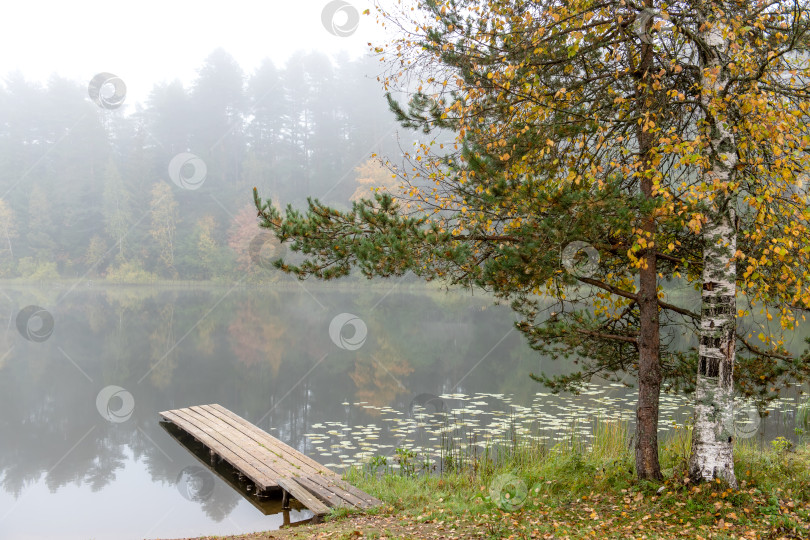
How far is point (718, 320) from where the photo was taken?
5184mm

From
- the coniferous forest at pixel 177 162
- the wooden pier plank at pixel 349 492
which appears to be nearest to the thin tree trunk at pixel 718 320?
the wooden pier plank at pixel 349 492

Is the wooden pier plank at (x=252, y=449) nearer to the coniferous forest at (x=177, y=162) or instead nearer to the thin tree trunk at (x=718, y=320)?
the thin tree trunk at (x=718, y=320)

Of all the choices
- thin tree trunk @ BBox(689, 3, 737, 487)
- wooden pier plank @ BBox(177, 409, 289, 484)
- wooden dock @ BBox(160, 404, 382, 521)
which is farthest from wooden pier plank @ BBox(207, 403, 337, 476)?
thin tree trunk @ BBox(689, 3, 737, 487)

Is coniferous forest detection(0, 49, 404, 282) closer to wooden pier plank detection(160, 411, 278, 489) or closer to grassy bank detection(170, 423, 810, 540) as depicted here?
wooden pier plank detection(160, 411, 278, 489)

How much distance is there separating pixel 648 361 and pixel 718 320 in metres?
0.91

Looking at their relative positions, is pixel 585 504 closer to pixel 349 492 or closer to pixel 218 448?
pixel 349 492

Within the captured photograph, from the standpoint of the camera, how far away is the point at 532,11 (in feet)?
20.3

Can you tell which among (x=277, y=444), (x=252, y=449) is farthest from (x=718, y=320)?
(x=252, y=449)

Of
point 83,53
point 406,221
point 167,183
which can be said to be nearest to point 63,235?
point 167,183

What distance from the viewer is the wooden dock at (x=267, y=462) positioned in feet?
21.7

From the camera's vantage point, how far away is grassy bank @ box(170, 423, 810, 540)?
15.6 ft

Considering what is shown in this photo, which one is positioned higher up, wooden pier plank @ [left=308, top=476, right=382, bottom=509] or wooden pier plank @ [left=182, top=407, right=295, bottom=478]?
wooden pier plank @ [left=308, top=476, right=382, bottom=509]

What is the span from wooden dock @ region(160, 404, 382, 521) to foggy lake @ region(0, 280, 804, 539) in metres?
0.36

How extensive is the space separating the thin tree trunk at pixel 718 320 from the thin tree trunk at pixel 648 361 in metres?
0.55
